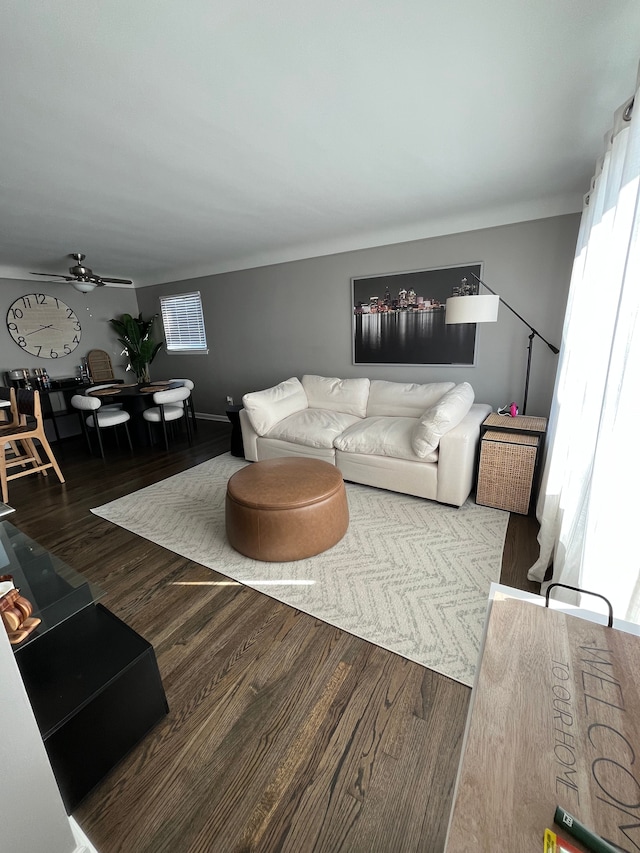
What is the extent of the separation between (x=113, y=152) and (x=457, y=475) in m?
2.98

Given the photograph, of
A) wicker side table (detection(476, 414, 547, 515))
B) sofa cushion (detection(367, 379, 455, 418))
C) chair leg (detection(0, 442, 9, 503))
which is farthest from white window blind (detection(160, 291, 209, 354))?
wicker side table (detection(476, 414, 547, 515))

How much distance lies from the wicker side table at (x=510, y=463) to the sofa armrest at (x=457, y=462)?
82 millimetres

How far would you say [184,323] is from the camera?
225 inches

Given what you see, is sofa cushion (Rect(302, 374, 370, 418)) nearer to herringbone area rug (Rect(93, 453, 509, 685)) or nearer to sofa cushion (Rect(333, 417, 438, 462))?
sofa cushion (Rect(333, 417, 438, 462))

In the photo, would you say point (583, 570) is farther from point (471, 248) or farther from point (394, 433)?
point (471, 248)

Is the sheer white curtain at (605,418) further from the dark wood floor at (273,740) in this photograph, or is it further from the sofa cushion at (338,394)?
the sofa cushion at (338,394)

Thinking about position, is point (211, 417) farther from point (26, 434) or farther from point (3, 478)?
point (3, 478)

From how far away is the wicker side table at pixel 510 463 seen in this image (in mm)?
2490

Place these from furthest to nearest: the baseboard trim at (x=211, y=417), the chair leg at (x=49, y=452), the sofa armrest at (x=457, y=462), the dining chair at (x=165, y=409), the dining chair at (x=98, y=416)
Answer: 1. the baseboard trim at (x=211, y=417)
2. the dining chair at (x=165, y=409)
3. the dining chair at (x=98, y=416)
4. the chair leg at (x=49, y=452)
5. the sofa armrest at (x=457, y=462)

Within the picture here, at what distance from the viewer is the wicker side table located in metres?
2.49

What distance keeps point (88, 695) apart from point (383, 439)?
2374mm

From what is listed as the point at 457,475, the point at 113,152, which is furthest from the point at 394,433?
the point at 113,152

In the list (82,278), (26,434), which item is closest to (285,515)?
(26,434)

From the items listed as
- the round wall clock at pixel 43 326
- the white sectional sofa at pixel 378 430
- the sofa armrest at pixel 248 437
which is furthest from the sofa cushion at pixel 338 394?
the round wall clock at pixel 43 326
